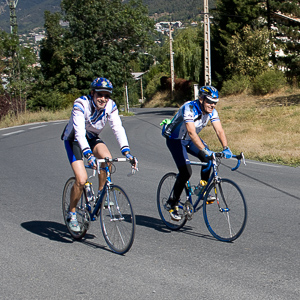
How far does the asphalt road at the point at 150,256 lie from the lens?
438cm

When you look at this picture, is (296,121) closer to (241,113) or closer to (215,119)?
(241,113)

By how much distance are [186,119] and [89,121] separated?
116 centimetres

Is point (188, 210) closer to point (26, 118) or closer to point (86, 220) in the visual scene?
point (86, 220)

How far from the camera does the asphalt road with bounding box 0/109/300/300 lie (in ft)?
14.4

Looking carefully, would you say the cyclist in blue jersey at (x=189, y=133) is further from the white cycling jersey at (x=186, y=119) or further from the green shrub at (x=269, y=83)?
the green shrub at (x=269, y=83)

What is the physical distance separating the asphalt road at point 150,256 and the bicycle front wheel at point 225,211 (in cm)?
13

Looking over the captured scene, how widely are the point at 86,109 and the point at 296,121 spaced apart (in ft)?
50.7

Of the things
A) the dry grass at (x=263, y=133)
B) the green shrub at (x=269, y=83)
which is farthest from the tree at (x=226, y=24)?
the dry grass at (x=263, y=133)

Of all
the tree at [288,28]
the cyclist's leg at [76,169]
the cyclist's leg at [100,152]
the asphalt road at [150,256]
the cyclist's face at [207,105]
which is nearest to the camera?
the asphalt road at [150,256]

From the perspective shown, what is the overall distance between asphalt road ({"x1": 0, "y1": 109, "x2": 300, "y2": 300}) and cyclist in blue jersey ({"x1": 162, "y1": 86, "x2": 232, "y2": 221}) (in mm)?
659

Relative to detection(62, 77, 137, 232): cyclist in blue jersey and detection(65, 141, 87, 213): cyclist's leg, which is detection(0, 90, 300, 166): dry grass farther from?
detection(65, 141, 87, 213): cyclist's leg

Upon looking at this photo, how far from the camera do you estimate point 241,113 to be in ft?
82.2

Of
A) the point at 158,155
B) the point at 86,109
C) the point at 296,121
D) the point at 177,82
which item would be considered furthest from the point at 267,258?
the point at 177,82

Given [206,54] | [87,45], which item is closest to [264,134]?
[206,54]
